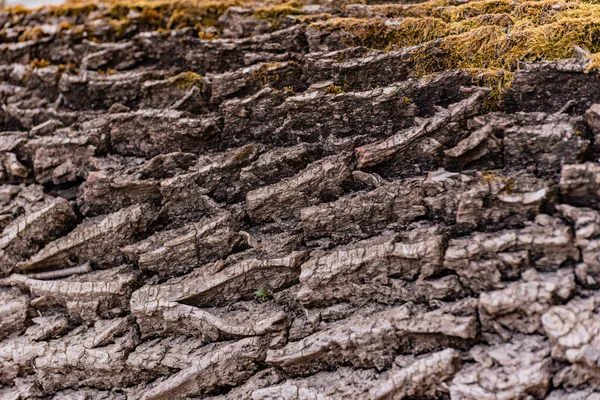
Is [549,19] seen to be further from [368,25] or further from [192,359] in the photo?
[192,359]

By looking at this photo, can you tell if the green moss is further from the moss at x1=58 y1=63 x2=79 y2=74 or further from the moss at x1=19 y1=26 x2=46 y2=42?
the moss at x1=19 y1=26 x2=46 y2=42

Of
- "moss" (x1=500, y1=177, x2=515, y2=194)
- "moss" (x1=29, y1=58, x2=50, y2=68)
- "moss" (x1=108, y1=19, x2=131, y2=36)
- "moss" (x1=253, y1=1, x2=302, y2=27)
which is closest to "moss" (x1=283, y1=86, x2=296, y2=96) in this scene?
"moss" (x1=253, y1=1, x2=302, y2=27)

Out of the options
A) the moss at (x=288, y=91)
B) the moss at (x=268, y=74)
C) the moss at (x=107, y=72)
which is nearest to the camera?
the moss at (x=288, y=91)

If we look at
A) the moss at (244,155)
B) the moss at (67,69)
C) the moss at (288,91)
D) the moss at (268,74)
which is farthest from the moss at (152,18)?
the moss at (244,155)

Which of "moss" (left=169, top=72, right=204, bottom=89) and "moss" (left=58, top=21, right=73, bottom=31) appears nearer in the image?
"moss" (left=169, top=72, right=204, bottom=89)

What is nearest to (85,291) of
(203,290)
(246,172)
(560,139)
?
(203,290)

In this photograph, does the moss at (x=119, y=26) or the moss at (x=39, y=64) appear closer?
the moss at (x=39, y=64)

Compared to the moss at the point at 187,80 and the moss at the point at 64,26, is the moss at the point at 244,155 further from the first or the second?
the moss at the point at 64,26
